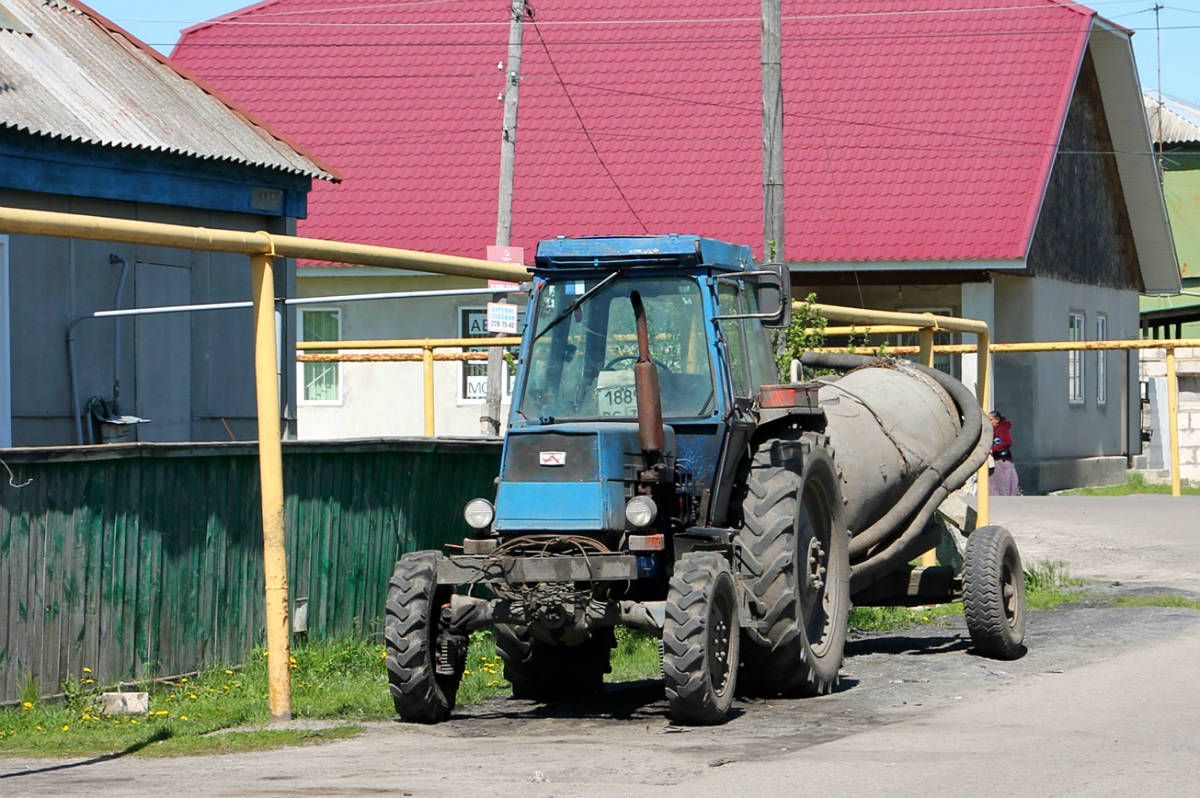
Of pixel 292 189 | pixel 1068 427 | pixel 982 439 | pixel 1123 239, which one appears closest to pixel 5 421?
pixel 292 189

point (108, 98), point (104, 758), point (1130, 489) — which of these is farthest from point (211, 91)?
point (1130, 489)

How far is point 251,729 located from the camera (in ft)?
26.8

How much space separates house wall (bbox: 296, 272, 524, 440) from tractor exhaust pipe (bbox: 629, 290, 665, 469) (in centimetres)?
1874

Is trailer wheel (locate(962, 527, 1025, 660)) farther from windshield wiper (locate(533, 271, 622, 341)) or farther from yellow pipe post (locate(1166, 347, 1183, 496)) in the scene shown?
yellow pipe post (locate(1166, 347, 1183, 496))

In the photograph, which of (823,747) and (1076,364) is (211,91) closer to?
(823,747)

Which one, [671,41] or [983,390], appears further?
[671,41]

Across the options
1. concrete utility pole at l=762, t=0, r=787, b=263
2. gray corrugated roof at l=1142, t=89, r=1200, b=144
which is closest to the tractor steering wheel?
concrete utility pole at l=762, t=0, r=787, b=263

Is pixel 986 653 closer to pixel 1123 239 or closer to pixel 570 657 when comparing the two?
pixel 570 657

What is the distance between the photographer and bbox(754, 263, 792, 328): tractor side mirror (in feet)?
29.6

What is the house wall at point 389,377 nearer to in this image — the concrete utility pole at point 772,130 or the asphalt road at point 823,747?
the concrete utility pole at point 772,130

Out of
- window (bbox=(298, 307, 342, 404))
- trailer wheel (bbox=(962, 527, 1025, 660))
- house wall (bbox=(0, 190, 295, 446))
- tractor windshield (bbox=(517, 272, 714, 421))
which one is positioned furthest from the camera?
window (bbox=(298, 307, 342, 404))

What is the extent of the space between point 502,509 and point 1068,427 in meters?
21.3

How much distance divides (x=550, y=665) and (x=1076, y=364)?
2138 cm

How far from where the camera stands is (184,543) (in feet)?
30.7
